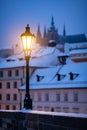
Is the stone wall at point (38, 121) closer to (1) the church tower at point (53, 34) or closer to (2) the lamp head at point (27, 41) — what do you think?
(2) the lamp head at point (27, 41)

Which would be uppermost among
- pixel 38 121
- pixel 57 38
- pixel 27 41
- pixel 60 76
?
pixel 57 38

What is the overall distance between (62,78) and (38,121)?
26.7 meters

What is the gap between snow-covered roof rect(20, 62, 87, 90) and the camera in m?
28.9

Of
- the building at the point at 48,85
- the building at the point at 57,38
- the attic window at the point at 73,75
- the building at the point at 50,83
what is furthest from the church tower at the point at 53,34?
the attic window at the point at 73,75

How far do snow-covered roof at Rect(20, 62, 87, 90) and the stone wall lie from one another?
22.1 m

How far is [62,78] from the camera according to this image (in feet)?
102

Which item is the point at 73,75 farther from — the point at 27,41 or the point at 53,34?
the point at 53,34

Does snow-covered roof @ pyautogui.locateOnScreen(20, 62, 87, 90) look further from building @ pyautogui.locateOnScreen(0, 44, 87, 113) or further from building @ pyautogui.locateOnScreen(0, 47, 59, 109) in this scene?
building @ pyautogui.locateOnScreen(0, 47, 59, 109)

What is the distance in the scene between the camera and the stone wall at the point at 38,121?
3.36 metres

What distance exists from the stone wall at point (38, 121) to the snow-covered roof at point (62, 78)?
22.1 m

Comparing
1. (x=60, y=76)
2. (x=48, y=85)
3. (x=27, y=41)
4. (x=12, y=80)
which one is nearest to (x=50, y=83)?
(x=48, y=85)

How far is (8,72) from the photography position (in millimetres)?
36562

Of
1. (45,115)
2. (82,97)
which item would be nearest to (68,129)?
(45,115)

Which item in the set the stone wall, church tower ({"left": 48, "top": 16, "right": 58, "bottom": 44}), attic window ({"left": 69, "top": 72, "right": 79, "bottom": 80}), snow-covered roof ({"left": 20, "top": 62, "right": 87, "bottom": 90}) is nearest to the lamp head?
the stone wall
